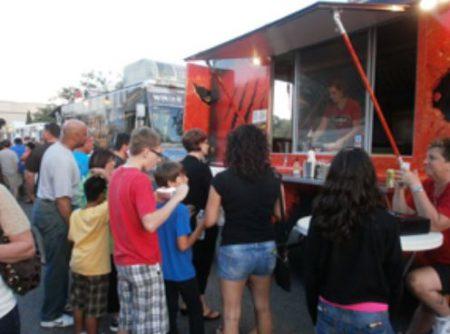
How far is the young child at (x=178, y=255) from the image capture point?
2.67 metres

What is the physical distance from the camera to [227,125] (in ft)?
20.8

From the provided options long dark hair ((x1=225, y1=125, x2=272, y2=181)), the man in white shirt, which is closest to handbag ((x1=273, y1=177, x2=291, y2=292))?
long dark hair ((x1=225, y1=125, x2=272, y2=181))

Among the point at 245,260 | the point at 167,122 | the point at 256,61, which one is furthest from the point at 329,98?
the point at 167,122

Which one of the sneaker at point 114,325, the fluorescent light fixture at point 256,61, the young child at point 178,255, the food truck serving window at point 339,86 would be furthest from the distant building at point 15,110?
the young child at point 178,255

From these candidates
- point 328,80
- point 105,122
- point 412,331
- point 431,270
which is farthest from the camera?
point 105,122

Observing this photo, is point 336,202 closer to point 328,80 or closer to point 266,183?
point 266,183

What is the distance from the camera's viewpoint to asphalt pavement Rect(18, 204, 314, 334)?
342 centimetres

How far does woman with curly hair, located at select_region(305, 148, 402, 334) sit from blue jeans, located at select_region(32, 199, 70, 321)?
7.64 feet

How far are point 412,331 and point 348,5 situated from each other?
273 centimetres

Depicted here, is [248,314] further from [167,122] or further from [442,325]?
[167,122]

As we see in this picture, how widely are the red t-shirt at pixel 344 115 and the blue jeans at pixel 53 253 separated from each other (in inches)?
134

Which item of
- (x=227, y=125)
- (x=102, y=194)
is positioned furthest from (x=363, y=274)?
(x=227, y=125)

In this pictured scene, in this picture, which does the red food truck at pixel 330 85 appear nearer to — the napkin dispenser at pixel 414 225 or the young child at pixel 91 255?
the napkin dispenser at pixel 414 225

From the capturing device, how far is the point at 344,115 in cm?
496
